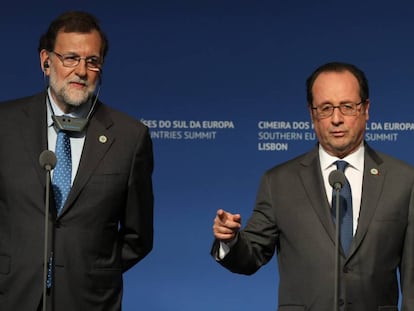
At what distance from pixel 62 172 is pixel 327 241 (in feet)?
3.23

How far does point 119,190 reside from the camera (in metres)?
3.27

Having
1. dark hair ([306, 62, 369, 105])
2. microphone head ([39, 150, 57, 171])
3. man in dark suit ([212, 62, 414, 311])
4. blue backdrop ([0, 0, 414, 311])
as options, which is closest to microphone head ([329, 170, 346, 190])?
man in dark suit ([212, 62, 414, 311])

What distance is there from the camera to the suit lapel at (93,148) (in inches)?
125

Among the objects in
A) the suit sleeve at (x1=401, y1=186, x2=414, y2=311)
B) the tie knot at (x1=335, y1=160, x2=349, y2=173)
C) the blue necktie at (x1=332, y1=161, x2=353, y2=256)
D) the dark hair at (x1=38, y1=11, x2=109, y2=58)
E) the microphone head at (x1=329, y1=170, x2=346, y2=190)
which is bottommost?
the suit sleeve at (x1=401, y1=186, x2=414, y2=311)

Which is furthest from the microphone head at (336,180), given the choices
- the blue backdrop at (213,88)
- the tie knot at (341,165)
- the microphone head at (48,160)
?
the blue backdrop at (213,88)

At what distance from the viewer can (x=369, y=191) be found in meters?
3.29

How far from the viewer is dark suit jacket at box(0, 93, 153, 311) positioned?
124 inches

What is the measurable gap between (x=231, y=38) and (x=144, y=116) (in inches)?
26.2

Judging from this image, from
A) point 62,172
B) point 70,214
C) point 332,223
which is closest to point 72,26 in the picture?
point 62,172

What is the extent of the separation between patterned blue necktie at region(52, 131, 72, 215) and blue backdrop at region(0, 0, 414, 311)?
1854mm

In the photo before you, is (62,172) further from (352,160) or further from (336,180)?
(352,160)

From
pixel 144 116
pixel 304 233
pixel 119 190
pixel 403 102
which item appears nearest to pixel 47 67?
pixel 119 190

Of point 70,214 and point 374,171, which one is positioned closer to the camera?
Answer: point 70,214

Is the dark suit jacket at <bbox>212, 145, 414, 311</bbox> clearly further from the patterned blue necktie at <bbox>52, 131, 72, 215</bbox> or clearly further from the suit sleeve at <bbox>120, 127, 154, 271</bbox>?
the patterned blue necktie at <bbox>52, 131, 72, 215</bbox>
